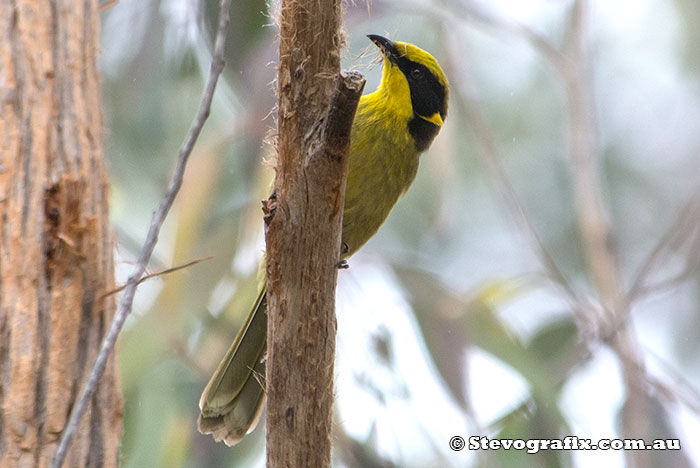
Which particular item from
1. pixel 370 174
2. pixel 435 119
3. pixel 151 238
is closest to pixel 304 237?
pixel 151 238

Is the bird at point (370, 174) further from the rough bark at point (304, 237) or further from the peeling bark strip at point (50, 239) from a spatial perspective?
the rough bark at point (304, 237)

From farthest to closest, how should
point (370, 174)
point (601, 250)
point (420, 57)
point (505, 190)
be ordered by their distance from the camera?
point (505, 190) < point (601, 250) < point (420, 57) < point (370, 174)

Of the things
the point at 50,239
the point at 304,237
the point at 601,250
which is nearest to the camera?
the point at 304,237

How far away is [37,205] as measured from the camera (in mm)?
2322

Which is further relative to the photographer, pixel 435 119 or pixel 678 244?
pixel 678 244

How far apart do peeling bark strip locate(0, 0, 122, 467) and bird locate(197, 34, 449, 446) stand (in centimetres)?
32

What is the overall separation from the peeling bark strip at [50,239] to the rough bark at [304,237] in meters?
0.79

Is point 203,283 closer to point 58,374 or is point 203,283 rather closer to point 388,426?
point 388,426

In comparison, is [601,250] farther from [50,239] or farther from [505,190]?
[50,239]

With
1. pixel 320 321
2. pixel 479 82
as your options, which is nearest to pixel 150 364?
pixel 320 321

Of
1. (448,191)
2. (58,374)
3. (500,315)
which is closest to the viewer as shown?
(58,374)

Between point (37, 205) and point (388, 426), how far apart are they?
1837mm

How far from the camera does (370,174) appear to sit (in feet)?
8.60

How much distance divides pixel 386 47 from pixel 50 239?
4.30 ft
